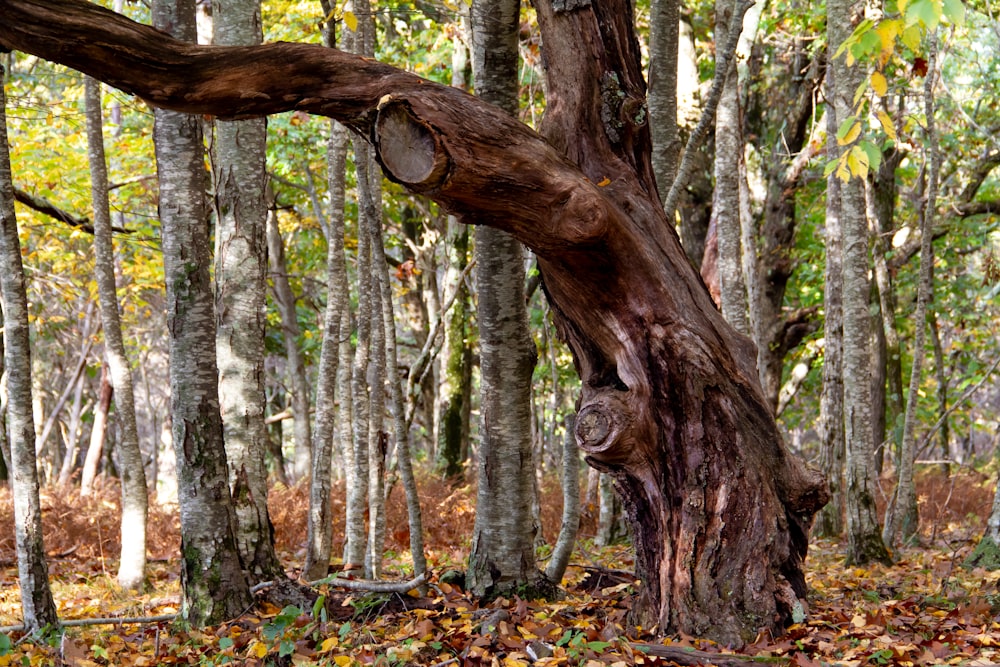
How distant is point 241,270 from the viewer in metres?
5.58

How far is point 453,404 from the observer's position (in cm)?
1410

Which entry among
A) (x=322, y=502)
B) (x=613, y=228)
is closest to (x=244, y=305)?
(x=322, y=502)

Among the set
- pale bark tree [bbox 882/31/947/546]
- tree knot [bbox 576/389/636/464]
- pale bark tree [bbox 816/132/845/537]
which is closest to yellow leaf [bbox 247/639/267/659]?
tree knot [bbox 576/389/636/464]

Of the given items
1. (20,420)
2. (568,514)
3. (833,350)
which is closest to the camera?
(20,420)

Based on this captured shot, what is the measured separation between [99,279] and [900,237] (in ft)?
37.7

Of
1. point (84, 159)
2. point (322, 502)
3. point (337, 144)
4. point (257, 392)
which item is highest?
point (84, 159)

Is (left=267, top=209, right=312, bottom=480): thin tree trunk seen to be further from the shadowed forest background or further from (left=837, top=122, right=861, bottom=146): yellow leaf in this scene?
(left=837, top=122, right=861, bottom=146): yellow leaf

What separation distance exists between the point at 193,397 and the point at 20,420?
92 centimetres

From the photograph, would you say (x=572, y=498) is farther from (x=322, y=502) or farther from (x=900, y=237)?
(x=900, y=237)

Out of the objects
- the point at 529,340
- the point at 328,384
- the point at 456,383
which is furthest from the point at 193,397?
the point at 456,383

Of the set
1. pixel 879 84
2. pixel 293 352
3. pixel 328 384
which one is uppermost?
pixel 293 352

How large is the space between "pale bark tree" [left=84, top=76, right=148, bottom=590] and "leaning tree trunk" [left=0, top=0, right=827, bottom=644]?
4.36 metres

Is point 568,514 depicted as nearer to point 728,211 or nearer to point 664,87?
point 664,87

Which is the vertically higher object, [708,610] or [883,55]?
[883,55]
